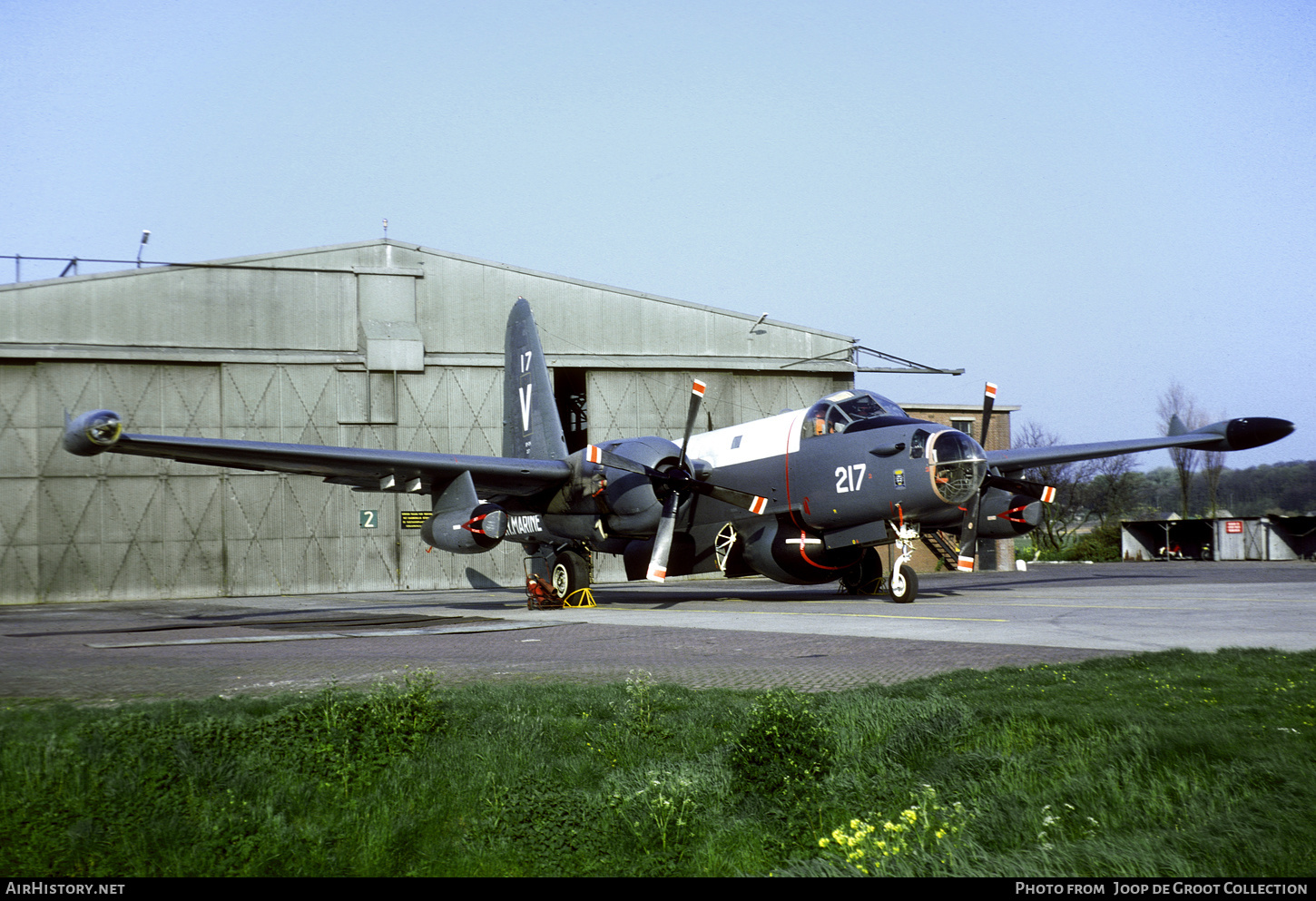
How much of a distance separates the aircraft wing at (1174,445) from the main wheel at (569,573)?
10211mm

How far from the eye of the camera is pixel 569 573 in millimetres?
23359

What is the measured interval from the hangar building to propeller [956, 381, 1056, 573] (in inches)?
685

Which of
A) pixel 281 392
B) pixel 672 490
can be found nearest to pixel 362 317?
pixel 281 392

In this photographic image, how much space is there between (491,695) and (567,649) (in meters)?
4.51

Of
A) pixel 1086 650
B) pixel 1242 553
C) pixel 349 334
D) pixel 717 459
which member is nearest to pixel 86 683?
pixel 1086 650

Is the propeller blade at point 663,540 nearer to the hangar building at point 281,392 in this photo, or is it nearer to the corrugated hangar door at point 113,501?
the hangar building at point 281,392

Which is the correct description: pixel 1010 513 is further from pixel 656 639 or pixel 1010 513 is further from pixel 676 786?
pixel 676 786

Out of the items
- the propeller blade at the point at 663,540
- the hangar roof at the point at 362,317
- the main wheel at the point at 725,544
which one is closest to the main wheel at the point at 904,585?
the main wheel at the point at 725,544

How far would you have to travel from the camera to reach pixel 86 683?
8.73m

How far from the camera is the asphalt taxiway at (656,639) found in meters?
9.36

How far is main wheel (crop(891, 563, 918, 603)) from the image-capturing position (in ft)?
63.9
